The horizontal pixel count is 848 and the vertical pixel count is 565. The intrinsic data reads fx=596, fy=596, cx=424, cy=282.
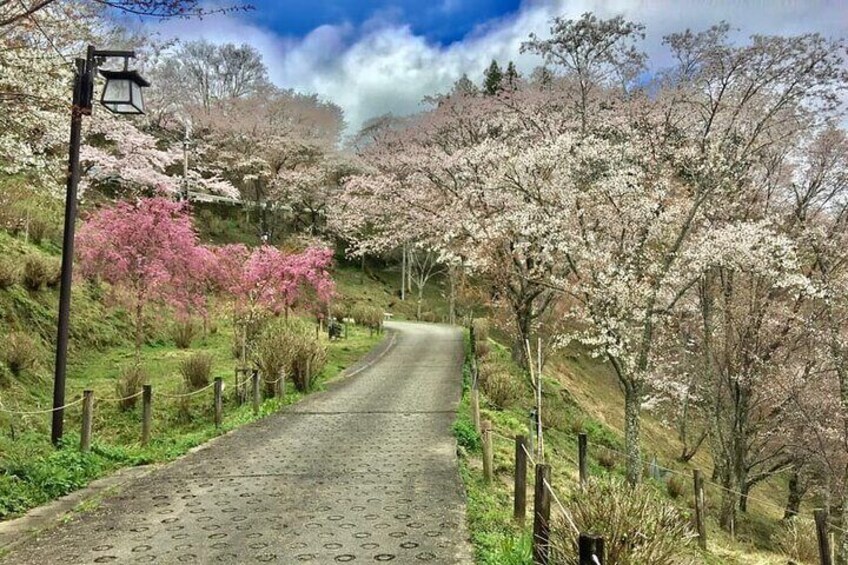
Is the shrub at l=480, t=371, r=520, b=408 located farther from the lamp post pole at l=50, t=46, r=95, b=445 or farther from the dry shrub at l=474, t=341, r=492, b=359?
the lamp post pole at l=50, t=46, r=95, b=445

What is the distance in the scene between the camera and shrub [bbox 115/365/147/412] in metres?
12.5

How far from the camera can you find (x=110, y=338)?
1709 centimetres

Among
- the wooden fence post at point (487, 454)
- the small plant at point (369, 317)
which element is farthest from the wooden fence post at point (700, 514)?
the small plant at point (369, 317)

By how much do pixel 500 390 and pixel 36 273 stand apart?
41.7ft

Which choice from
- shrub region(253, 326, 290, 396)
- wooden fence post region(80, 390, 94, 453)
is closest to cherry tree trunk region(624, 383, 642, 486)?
shrub region(253, 326, 290, 396)

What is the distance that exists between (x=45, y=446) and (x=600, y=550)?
7.70m

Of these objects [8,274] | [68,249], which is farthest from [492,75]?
[68,249]

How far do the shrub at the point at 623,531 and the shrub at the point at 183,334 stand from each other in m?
16.1

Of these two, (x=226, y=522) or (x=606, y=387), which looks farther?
(x=606, y=387)

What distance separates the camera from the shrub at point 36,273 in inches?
612

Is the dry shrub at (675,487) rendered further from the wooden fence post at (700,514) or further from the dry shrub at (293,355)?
the dry shrub at (293,355)

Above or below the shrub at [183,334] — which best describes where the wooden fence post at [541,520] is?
below

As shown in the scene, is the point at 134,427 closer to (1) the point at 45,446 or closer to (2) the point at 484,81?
(1) the point at 45,446

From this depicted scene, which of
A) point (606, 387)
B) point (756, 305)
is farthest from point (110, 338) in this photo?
point (606, 387)
